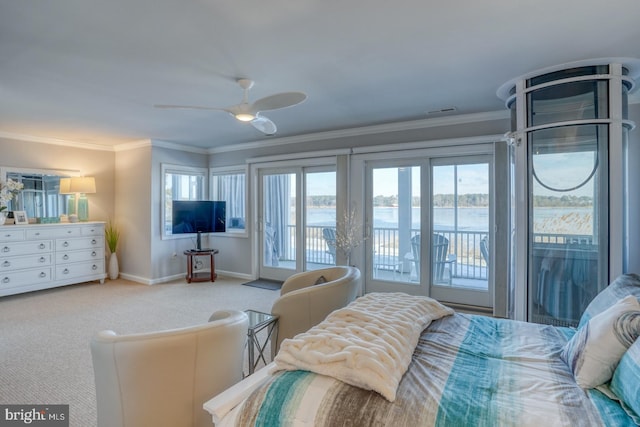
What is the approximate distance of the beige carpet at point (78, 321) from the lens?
7.83 feet

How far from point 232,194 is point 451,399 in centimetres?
577

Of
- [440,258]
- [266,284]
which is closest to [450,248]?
[440,258]

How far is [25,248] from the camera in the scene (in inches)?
187

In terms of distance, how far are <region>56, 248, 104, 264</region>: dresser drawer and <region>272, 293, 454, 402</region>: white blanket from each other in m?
5.28

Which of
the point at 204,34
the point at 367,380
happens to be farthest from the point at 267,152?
the point at 367,380

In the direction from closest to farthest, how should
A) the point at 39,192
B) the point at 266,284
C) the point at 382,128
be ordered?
the point at 382,128, the point at 39,192, the point at 266,284

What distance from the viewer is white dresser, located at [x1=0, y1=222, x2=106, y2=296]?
4.61 meters

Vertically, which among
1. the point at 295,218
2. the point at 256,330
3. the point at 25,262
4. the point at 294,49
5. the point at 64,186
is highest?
the point at 294,49

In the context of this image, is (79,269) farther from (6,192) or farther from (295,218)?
(295,218)

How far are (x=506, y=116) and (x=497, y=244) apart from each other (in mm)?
1538

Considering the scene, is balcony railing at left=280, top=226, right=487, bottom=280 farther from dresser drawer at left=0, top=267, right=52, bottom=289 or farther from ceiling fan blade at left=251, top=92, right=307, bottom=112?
dresser drawer at left=0, top=267, right=52, bottom=289

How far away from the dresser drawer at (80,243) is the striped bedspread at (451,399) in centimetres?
533

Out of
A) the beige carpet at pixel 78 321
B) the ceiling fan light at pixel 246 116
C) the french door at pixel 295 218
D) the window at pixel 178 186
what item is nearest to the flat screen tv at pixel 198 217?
the window at pixel 178 186

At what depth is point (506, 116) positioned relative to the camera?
396cm
